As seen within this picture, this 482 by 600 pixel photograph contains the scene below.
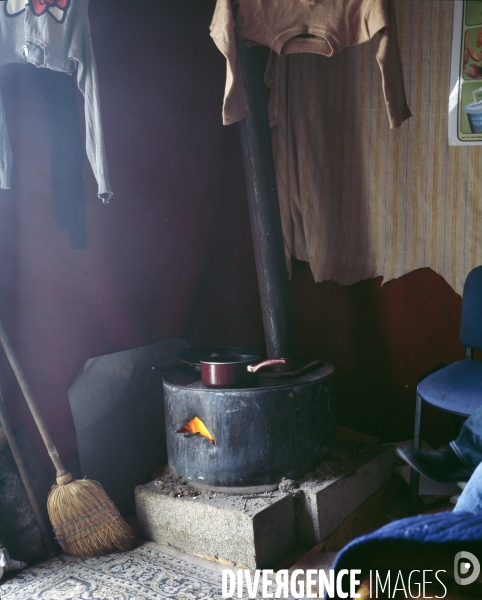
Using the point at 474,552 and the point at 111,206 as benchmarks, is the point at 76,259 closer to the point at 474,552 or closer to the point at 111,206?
the point at 111,206

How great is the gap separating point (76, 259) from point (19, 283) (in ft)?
0.93

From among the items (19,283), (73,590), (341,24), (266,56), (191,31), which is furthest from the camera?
(266,56)

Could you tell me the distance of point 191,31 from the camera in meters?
3.00

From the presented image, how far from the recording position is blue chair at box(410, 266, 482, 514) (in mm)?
2186

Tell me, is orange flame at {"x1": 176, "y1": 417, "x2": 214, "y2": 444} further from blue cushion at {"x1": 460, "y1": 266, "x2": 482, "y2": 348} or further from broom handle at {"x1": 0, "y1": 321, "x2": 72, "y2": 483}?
blue cushion at {"x1": 460, "y1": 266, "x2": 482, "y2": 348}

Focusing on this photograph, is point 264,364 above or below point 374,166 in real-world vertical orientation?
below

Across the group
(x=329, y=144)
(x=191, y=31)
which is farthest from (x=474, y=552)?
(x=191, y=31)

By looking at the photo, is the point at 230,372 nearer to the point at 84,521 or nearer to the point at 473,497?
the point at 84,521

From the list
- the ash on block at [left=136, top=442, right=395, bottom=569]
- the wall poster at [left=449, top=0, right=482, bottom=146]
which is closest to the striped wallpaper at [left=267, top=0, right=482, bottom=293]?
the wall poster at [left=449, top=0, right=482, bottom=146]

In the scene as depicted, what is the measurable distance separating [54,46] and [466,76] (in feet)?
5.95

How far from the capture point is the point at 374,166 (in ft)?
9.91

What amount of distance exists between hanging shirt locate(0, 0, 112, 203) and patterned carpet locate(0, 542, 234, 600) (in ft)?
4.71

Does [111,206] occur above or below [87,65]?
below

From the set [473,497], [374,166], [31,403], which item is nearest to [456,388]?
[473,497]
